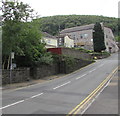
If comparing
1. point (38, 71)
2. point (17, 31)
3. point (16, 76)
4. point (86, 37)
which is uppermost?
point (86, 37)

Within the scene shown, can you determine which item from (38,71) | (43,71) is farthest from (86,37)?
(38,71)

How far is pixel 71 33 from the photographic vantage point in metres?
84.0

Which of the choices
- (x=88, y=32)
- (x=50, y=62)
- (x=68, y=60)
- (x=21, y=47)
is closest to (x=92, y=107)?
(x=21, y=47)

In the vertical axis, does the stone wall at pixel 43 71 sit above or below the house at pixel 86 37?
below

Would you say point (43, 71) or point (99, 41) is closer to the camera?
point (43, 71)

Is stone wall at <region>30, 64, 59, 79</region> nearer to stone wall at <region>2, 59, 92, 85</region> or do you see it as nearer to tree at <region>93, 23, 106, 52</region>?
stone wall at <region>2, 59, 92, 85</region>

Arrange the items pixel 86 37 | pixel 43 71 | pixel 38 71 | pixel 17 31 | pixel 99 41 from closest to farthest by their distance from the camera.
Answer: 1. pixel 17 31
2. pixel 38 71
3. pixel 43 71
4. pixel 99 41
5. pixel 86 37

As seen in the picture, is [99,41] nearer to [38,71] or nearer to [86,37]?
[86,37]

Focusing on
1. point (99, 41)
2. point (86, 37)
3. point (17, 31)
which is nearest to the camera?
point (17, 31)

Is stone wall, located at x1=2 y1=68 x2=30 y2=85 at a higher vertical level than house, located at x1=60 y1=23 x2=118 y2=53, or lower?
lower

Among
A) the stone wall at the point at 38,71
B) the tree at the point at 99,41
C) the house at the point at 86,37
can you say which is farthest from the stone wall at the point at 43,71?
the house at the point at 86,37

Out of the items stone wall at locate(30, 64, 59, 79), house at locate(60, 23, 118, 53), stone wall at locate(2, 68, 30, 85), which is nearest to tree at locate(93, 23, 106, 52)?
house at locate(60, 23, 118, 53)

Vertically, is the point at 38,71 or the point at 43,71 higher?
the point at 38,71

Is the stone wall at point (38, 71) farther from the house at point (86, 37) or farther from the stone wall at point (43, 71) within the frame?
the house at point (86, 37)
